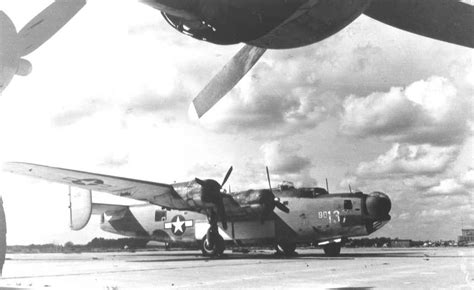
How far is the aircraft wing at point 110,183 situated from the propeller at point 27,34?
12.9 metres

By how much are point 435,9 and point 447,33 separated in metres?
0.19

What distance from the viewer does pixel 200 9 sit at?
2785 millimetres

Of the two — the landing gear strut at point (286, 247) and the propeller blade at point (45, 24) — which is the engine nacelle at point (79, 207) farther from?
the propeller blade at point (45, 24)

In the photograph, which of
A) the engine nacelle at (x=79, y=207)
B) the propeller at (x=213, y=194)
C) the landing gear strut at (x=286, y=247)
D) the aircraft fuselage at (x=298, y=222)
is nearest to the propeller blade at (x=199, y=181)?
the propeller at (x=213, y=194)

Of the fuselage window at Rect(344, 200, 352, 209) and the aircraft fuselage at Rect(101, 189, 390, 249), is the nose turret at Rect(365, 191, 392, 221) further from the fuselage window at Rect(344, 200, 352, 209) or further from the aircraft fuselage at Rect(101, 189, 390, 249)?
the fuselage window at Rect(344, 200, 352, 209)

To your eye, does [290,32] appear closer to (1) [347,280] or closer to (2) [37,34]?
(2) [37,34]

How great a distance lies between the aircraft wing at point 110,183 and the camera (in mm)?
16656

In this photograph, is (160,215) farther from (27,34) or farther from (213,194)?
(27,34)

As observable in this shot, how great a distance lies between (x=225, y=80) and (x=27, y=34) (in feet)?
5.92

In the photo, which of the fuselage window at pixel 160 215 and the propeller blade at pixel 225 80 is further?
the fuselage window at pixel 160 215

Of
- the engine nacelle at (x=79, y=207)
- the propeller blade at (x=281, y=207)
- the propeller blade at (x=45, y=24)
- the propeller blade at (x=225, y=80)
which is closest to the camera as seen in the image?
→ the propeller blade at (x=45, y=24)

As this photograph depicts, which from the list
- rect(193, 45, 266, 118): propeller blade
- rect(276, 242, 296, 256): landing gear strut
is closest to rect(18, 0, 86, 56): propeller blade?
rect(193, 45, 266, 118): propeller blade

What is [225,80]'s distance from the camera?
4.58m

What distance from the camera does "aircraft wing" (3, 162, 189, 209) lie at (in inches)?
656
